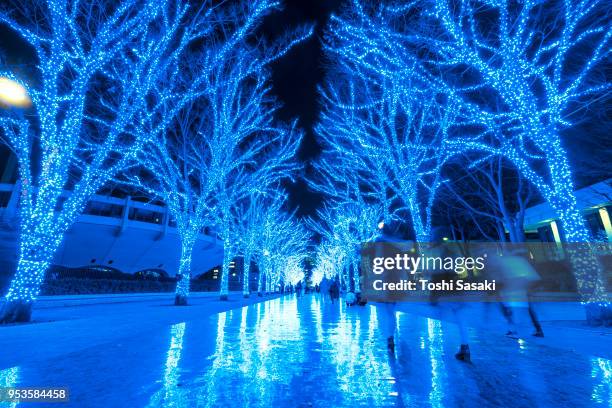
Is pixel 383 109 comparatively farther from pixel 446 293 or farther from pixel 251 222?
pixel 251 222

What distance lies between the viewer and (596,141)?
1666 cm

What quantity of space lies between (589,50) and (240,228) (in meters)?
25.7

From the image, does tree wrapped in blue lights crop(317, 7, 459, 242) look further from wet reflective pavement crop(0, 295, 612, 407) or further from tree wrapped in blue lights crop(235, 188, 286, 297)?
tree wrapped in blue lights crop(235, 188, 286, 297)

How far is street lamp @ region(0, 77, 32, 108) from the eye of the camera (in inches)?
308

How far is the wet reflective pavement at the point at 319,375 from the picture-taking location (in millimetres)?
3184

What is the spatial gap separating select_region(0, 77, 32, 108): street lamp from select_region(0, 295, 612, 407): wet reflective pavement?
6.15 m

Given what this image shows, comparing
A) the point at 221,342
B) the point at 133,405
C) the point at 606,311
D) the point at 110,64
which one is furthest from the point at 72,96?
the point at 606,311

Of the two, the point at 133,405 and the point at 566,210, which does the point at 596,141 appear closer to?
the point at 566,210

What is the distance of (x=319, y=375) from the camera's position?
4059 millimetres

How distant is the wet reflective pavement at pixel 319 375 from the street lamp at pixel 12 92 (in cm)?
615

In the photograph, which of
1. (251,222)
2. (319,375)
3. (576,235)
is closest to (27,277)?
(319,375)

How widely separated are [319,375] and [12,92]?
897 centimetres

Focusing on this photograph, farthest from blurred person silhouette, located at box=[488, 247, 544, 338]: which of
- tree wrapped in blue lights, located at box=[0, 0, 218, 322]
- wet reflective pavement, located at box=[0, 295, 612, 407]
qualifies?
tree wrapped in blue lights, located at box=[0, 0, 218, 322]

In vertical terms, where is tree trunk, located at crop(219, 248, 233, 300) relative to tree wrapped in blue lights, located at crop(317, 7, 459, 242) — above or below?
below
